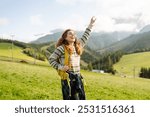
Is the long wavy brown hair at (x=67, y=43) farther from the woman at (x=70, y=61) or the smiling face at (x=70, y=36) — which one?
the smiling face at (x=70, y=36)

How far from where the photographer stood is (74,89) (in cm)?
1116

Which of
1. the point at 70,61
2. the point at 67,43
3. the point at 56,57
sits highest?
the point at 67,43

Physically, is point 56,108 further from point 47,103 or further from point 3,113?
point 3,113

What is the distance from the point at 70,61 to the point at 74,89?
3.13 feet

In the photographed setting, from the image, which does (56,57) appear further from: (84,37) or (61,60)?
(84,37)

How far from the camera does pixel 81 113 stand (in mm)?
9227

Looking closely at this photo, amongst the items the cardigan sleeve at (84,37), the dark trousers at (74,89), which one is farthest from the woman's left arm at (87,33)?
the dark trousers at (74,89)

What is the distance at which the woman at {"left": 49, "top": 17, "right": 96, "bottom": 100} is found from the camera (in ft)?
36.2

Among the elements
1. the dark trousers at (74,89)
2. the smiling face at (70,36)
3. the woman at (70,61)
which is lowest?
the dark trousers at (74,89)

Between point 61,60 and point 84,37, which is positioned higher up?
point 84,37

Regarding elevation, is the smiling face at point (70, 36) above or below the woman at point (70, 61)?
above

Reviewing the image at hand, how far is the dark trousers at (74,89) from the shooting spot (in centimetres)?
1107

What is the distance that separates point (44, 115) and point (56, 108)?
41cm

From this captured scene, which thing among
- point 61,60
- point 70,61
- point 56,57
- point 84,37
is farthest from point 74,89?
point 84,37
